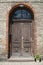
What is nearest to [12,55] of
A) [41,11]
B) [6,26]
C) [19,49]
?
[19,49]

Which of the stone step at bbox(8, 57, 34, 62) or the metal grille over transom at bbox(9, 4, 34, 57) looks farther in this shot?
the metal grille over transom at bbox(9, 4, 34, 57)

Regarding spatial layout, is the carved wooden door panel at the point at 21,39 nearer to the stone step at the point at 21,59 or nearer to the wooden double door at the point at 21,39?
the wooden double door at the point at 21,39

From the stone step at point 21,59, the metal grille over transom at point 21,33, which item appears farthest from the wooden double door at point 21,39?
the stone step at point 21,59

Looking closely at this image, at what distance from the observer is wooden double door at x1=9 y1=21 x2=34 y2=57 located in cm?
1892

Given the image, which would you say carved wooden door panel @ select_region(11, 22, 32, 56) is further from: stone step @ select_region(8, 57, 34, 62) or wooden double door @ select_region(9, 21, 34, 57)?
stone step @ select_region(8, 57, 34, 62)

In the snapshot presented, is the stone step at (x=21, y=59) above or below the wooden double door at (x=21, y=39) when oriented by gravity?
below

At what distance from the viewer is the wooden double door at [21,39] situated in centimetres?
1892

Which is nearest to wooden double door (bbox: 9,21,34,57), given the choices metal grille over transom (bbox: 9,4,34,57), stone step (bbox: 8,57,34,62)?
metal grille over transom (bbox: 9,4,34,57)

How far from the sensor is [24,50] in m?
19.0

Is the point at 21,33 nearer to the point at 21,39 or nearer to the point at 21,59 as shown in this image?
the point at 21,39

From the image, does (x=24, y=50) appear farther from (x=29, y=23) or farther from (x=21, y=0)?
(x=21, y=0)

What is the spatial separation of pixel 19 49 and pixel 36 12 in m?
2.45

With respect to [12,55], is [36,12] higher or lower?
higher

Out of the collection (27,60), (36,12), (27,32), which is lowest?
(27,60)
